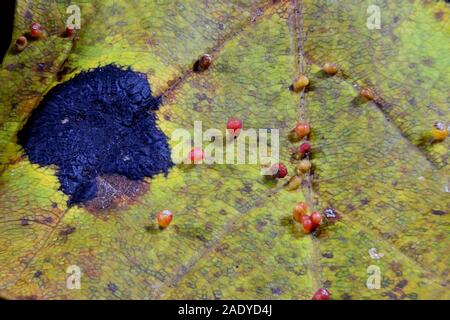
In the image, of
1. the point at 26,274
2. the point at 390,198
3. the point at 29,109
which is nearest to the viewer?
the point at 26,274

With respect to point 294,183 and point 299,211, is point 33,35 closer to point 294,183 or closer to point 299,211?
point 294,183

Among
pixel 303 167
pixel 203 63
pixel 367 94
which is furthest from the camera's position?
pixel 203 63

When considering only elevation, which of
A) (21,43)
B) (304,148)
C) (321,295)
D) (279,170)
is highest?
(21,43)

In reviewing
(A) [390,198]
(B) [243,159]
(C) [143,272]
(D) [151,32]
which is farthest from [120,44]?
(A) [390,198]

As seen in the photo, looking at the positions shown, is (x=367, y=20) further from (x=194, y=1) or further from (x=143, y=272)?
(x=143, y=272)

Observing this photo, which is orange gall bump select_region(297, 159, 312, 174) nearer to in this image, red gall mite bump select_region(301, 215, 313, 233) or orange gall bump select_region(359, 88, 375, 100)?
red gall mite bump select_region(301, 215, 313, 233)

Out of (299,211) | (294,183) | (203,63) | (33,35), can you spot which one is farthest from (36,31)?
(299,211)
